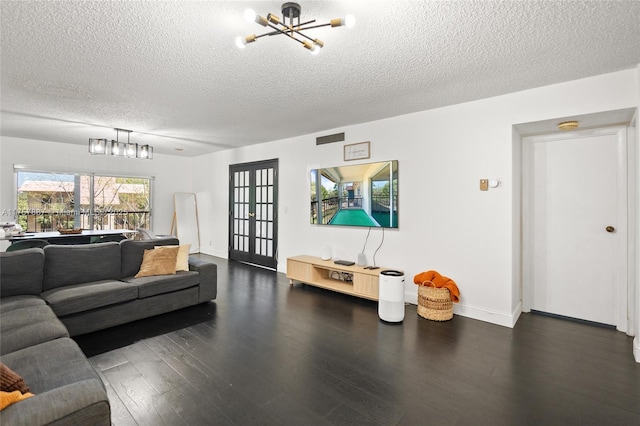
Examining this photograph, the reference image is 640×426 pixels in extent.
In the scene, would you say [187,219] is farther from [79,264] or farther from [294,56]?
[294,56]

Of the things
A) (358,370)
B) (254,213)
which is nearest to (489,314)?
(358,370)

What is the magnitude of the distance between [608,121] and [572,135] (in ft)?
1.05

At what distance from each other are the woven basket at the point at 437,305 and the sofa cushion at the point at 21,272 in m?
3.86

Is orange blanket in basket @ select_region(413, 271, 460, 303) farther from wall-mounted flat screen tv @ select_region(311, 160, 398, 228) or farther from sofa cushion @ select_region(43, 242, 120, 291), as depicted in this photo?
Result: sofa cushion @ select_region(43, 242, 120, 291)

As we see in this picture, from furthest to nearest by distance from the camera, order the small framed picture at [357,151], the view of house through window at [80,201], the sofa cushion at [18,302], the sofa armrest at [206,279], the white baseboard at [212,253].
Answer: the white baseboard at [212,253] < the view of house through window at [80,201] < the small framed picture at [357,151] < the sofa armrest at [206,279] < the sofa cushion at [18,302]

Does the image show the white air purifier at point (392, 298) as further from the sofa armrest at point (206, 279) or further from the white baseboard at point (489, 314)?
the sofa armrest at point (206, 279)

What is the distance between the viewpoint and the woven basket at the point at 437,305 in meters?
3.30

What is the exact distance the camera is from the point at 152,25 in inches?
79.7

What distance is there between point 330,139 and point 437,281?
259 cm

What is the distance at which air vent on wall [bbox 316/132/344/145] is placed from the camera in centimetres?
462

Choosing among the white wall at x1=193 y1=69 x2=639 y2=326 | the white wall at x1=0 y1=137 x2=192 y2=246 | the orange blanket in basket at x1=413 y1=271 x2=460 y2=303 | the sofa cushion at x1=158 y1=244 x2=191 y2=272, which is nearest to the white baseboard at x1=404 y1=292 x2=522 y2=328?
the white wall at x1=193 y1=69 x2=639 y2=326

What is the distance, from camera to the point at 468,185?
11.3 feet

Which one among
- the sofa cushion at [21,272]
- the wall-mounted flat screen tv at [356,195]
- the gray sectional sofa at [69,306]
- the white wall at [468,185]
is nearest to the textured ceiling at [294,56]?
the white wall at [468,185]

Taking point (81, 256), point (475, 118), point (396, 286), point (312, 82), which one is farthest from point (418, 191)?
point (81, 256)
